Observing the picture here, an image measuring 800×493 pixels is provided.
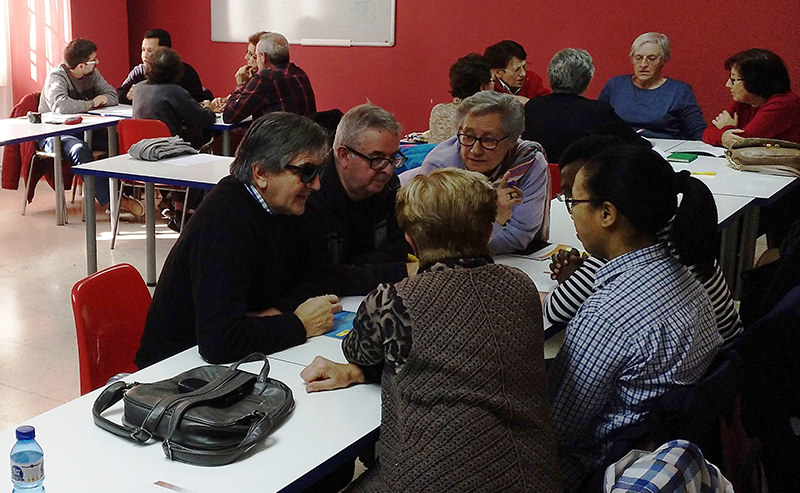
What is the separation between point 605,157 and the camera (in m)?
2.18

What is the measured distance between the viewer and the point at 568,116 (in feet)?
16.2

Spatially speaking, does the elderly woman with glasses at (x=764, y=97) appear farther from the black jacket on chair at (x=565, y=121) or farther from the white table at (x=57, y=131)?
the white table at (x=57, y=131)

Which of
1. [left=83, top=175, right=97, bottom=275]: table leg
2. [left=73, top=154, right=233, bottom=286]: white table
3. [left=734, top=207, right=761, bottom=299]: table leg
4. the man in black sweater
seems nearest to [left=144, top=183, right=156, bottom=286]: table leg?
[left=73, top=154, right=233, bottom=286]: white table

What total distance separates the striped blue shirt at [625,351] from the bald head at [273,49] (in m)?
4.79

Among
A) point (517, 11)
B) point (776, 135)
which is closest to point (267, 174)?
point (776, 135)

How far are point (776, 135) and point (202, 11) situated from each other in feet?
19.6

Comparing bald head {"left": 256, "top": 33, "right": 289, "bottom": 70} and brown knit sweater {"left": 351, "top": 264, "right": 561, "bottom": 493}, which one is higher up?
bald head {"left": 256, "top": 33, "right": 289, "bottom": 70}

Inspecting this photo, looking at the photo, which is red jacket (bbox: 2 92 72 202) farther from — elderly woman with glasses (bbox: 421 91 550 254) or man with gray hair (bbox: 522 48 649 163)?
elderly woman with glasses (bbox: 421 91 550 254)

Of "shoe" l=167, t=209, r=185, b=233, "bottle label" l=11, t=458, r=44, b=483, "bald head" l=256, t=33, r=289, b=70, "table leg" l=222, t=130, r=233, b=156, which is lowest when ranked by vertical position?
"shoe" l=167, t=209, r=185, b=233

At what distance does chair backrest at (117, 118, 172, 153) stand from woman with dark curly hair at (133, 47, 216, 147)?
62cm

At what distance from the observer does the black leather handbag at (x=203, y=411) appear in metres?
1.70

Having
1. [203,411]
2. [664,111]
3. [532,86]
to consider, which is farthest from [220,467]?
[532,86]

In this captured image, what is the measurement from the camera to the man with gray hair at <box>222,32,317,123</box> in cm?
645

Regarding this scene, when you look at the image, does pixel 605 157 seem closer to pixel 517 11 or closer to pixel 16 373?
pixel 16 373
